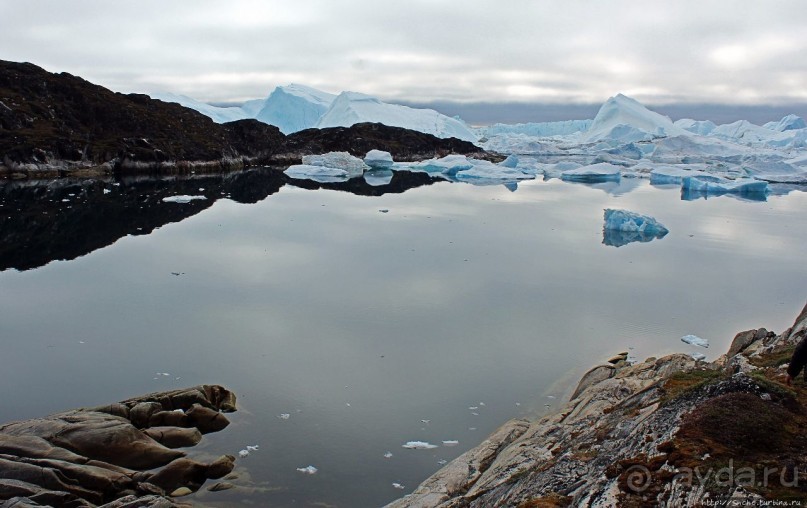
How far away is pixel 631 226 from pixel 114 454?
2343 cm

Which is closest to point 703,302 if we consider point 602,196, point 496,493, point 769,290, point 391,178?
point 769,290

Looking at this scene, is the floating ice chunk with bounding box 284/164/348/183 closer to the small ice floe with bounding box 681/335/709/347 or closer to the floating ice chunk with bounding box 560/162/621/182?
the floating ice chunk with bounding box 560/162/621/182

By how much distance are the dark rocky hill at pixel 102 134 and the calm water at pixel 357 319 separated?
815 inches

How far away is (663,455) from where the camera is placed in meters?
4.55

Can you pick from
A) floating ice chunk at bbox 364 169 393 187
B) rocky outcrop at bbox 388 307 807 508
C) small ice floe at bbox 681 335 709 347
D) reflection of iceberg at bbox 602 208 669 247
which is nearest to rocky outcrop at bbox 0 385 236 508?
rocky outcrop at bbox 388 307 807 508

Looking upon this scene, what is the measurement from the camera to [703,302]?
620 inches

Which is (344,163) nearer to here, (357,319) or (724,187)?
(724,187)

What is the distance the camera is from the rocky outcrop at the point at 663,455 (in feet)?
13.5

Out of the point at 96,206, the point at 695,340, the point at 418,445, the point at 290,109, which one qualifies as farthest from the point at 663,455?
the point at 290,109

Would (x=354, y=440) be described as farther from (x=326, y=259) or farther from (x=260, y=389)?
(x=326, y=259)

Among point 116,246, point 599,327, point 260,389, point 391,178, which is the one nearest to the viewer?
point 260,389

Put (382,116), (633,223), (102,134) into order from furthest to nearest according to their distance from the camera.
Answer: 1. (382,116)
2. (102,134)
3. (633,223)

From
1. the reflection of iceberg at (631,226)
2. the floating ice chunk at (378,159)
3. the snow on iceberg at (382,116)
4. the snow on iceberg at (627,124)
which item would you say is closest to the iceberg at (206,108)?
the snow on iceberg at (382,116)

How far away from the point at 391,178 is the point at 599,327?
43.8 meters
